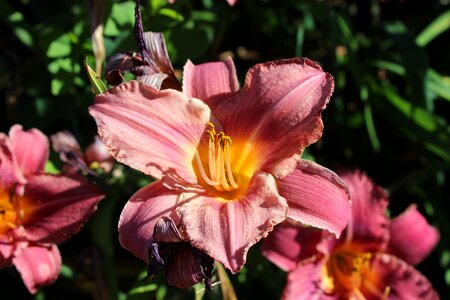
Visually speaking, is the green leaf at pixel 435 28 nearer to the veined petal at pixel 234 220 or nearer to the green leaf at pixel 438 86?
the green leaf at pixel 438 86

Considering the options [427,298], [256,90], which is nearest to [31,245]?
[256,90]

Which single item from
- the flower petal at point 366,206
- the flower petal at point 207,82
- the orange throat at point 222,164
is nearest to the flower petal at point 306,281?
the flower petal at point 366,206

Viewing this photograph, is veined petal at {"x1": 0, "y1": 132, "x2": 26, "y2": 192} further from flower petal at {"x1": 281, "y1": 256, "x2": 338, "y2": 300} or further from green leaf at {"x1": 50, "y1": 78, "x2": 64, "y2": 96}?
flower petal at {"x1": 281, "y1": 256, "x2": 338, "y2": 300}

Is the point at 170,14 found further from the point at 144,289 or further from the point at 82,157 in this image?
the point at 144,289

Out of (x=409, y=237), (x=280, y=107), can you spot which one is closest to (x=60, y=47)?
(x=280, y=107)

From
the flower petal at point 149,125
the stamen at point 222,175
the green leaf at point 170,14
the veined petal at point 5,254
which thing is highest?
the green leaf at point 170,14
